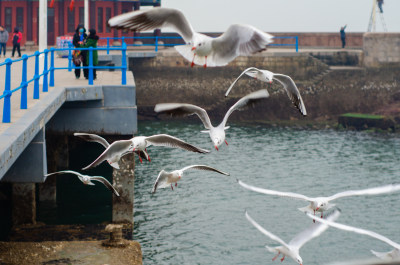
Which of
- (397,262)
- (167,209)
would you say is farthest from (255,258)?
(397,262)

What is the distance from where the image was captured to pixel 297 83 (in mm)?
40062

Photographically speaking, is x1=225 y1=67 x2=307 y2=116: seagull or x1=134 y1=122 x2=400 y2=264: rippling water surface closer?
x1=225 y1=67 x2=307 y2=116: seagull

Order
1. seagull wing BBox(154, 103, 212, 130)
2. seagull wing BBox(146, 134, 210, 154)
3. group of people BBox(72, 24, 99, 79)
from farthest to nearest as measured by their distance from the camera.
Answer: group of people BBox(72, 24, 99, 79)
seagull wing BBox(146, 134, 210, 154)
seagull wing BBox(154, 103, 212, 130)

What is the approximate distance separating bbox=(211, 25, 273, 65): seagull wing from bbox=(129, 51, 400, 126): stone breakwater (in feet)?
101

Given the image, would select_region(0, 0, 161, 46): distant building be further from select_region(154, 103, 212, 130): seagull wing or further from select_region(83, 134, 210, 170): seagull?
select_region(154, 103, 212, 130): seagull wing

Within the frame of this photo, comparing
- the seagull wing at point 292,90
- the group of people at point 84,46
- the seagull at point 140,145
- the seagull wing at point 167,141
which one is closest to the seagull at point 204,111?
the seagull at point 140,145

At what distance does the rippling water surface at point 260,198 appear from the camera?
17672mm

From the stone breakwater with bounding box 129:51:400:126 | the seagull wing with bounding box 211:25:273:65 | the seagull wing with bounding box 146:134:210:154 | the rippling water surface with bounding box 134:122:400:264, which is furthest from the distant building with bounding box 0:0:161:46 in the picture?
the seagull wing with bounding box 211:25:273:65

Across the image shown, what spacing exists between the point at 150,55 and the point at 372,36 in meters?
11.5

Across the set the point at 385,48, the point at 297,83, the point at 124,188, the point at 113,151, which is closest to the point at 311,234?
the point at 113,151

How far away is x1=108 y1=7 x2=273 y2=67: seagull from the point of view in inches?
337

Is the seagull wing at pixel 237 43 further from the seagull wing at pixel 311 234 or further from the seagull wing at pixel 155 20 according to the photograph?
the seagull wing at pixel 311 234

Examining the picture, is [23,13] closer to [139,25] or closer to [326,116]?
[326,116]

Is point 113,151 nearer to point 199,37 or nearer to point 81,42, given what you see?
point 199,37
